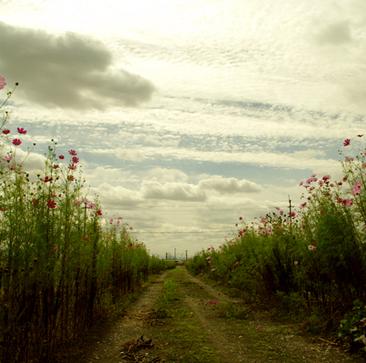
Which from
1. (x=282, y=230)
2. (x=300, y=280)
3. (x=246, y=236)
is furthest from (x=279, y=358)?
(x=246, y=236)

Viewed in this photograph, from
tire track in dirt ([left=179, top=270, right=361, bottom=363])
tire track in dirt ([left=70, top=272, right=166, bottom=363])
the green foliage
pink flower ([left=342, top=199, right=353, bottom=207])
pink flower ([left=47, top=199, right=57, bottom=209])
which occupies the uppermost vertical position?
pink flower ([left=342, top=199, right=353, bottom=207])

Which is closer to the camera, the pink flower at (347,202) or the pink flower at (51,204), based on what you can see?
the pink flower at (51,204)

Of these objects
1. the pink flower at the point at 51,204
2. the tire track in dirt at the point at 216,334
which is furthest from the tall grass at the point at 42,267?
the tire track in dirt at the point at 216,334

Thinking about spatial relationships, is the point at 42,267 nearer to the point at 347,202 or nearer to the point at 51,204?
the point at 51,204

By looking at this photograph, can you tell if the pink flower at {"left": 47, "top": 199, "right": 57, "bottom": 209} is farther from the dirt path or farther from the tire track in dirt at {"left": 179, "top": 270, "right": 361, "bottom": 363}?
the tire track in dirt at {"left": 179, "top": 270, "right": 361, "bottom": 363}

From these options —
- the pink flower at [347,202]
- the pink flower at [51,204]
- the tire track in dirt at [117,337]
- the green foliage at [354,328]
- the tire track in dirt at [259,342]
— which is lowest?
the tire track in dirt at [117,337]

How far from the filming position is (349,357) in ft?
21.5

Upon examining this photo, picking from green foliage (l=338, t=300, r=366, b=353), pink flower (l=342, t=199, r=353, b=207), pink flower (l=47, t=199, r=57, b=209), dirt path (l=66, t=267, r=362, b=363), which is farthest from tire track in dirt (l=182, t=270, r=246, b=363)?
pink flower (l=47, t=199, r=57, b=209)

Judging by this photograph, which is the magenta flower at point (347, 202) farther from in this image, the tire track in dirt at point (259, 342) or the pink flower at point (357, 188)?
the tire track in dirt at point (259, 342)

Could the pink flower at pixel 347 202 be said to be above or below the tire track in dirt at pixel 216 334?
above

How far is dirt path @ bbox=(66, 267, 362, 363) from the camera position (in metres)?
6.91

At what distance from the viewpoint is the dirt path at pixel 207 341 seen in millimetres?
6910

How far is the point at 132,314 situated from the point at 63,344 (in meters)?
4.73

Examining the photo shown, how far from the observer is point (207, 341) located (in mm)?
8078
